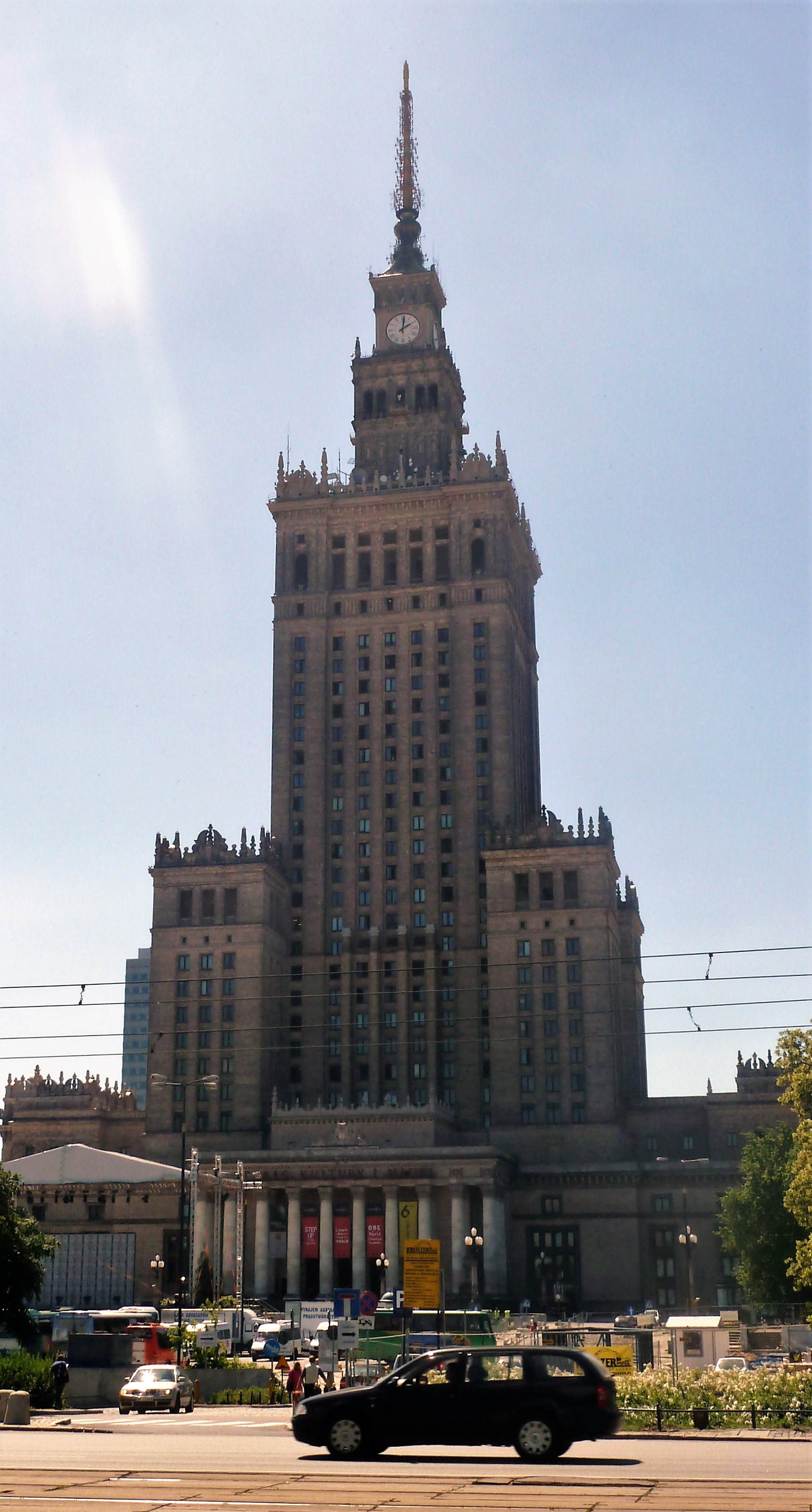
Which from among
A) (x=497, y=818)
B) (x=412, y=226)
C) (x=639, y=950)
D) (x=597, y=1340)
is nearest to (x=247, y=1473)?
(x=597, y=1340)

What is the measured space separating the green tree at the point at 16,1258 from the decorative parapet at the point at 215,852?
6595 cm

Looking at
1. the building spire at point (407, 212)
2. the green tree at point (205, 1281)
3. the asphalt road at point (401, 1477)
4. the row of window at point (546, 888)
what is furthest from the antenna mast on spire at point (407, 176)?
the asphalt road at point (401, 1477)

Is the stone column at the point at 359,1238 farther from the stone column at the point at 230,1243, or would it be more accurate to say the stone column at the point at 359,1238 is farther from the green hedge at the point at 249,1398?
the green hedge at the point at 249,1398

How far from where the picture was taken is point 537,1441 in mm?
28922

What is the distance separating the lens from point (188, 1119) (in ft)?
445

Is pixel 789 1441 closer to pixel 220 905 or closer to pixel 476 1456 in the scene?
pixel 476 1456

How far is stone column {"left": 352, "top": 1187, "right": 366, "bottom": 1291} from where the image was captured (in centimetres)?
12188

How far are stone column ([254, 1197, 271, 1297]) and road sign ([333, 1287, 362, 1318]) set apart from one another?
1938 inches

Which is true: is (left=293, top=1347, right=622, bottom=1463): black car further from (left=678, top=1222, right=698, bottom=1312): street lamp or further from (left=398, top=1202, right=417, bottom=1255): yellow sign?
(left=398, top=1202, right=417, bottom=1255): yellow sign

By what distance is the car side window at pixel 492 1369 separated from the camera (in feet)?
96.6

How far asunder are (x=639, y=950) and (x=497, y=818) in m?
35.4

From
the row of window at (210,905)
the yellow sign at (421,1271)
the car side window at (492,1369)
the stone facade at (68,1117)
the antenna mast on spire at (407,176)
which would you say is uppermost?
the antenna mast on spire at (407,176)

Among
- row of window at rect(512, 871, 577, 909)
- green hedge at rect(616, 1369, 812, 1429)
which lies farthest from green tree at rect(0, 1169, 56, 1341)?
row of window at rect(512, 871, 577, 909)

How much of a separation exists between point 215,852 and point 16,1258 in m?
71.5
